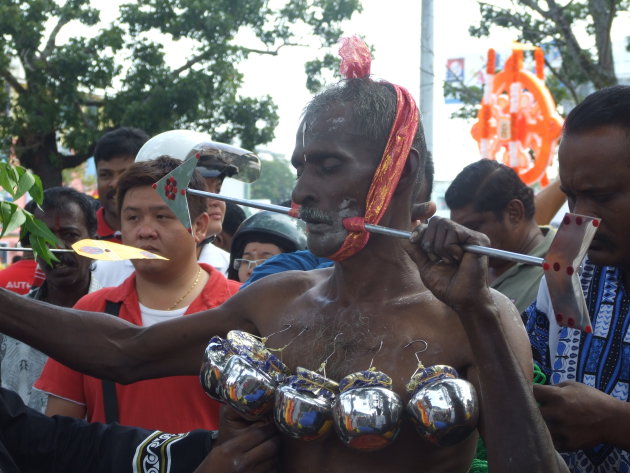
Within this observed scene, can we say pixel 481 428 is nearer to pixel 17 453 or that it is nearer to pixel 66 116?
pixel 17 453

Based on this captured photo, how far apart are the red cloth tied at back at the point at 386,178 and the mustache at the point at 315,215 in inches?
2.0

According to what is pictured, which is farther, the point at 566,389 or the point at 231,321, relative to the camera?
the point at 231,321

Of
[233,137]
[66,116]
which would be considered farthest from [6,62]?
[233,137]

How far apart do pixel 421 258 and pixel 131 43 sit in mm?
19096

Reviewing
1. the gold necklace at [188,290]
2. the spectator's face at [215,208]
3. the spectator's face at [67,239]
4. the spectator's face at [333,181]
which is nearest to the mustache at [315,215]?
the spectator's face at [333,181]

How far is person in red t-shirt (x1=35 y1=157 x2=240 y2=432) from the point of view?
3658mm

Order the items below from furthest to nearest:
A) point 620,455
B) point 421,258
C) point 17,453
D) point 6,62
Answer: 1. point 6,62
2. point 17,453
3. point 620,455
4. point 421,258

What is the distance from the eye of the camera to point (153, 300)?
4027 mm

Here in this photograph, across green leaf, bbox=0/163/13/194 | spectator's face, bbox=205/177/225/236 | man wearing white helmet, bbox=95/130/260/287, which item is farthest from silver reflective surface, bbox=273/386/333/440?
spectator's face, bbox=205/177/225/236

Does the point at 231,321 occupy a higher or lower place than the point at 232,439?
higher

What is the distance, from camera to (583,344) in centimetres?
298

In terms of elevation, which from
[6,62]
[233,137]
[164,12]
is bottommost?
[233,137]

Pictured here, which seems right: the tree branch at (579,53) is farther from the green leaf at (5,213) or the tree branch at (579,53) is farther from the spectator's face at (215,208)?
the green leaf at (5,213)

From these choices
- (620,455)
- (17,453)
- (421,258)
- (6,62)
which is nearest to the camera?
(421,258)
